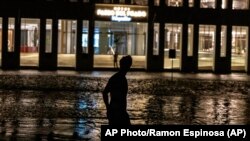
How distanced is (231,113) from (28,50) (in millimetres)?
31694

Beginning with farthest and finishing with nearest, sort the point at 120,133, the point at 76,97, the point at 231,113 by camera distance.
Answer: the point at 76,97, the point at 231,113, the point at 120,133

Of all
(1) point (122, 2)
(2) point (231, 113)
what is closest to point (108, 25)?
(1) point (122, 2)

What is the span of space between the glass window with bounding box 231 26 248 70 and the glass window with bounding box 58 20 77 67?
1356cm

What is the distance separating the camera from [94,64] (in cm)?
4956

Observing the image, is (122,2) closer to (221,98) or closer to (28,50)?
(28,50)

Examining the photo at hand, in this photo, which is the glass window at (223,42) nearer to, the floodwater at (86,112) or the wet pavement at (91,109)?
the wet pavement at (91,109)

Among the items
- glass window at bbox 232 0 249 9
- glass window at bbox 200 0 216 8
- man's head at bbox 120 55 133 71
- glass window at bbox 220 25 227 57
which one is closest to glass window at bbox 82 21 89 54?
glass window at bbox 200 0 216 8

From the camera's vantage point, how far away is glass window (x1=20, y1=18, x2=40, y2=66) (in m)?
48.3

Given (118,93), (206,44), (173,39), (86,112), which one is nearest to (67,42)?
(173,39)

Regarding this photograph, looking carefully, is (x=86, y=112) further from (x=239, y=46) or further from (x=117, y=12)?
(x=239, y=46)

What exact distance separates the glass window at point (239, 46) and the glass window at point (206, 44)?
1944 millimetres

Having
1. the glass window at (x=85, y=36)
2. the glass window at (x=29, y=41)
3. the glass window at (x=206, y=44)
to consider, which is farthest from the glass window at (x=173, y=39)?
the glass window at (x=29, y=41)

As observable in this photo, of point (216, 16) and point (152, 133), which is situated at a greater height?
point (216, 16)

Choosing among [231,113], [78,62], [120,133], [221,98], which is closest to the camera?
[120,133]
